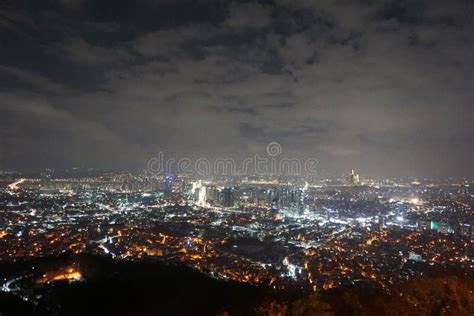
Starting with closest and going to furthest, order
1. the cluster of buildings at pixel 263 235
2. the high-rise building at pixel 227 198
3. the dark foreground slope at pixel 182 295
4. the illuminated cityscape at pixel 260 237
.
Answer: the dark foreground slope at pixel 182 295 → the illuminated cityscape at pixel 260 237 → the cluster of buildings at pixel 263 235 → the high-rise building at pixel 227 198

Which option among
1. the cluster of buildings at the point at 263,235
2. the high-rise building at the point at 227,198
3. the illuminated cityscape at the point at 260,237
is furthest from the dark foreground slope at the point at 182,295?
the high-rise building at the point at 227,198

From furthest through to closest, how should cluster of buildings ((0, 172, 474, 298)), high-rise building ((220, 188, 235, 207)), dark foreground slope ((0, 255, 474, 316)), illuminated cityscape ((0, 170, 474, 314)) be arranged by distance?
high-rise building ((220, 188, 235, 207)) → cluster of buildings ((0, 172, 474, 298)) → illuminated cityscape ((0, 170, 474, 314)) → dark foreground slope ((0, 255, 474, 316))

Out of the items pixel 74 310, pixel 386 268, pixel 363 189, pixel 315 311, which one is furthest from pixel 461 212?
pixel 74 310

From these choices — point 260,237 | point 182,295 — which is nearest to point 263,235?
point 260,237

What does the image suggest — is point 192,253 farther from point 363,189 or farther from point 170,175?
point 170,175

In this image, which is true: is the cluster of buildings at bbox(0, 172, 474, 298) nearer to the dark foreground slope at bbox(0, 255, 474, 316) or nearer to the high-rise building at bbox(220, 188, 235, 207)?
the high-rise building at bbox(220, 188, 235, 207)

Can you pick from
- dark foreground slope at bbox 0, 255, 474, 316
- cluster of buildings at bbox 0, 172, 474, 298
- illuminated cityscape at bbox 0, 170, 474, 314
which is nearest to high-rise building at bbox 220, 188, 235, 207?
cluster of buildings at bbox 0, 172, 474, 298

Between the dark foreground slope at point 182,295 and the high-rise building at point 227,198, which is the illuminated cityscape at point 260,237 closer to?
the high-rise building at point 227,198

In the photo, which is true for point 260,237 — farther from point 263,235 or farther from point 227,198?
point 227,198
